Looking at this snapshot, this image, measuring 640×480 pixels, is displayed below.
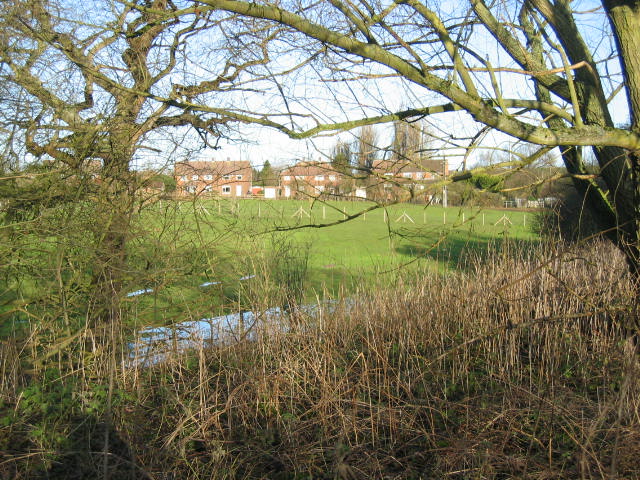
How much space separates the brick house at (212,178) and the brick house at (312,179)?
4.24 feet

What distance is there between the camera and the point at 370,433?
10.7 feet

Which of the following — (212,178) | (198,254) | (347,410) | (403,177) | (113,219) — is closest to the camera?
(347,410)

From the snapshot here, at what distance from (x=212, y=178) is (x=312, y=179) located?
1.88 meters

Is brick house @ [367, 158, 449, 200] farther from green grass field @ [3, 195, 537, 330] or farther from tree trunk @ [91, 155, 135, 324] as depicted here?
tree trunk @ [91, 155, 135, 324]

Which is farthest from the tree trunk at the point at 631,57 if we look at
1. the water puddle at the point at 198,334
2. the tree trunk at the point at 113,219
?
the tree trunk at the point at 113,219

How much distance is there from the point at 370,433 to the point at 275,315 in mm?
1401

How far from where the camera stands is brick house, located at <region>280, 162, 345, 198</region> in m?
3.76

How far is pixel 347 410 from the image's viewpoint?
10.8ft

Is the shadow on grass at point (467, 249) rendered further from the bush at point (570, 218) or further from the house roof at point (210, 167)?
the house roof at point (210, 167)

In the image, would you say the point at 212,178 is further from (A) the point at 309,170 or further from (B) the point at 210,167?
(A) the point at 309,170

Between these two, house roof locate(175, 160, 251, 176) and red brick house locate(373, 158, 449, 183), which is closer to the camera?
red brick house locate(373, 158, 449, 183)

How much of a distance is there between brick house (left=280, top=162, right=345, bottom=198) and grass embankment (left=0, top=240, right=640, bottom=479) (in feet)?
3.56

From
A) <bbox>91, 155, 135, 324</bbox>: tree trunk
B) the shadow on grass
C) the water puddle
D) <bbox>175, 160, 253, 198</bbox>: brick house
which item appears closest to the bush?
the shadow on grass

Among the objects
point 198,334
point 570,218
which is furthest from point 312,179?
point 570,218
